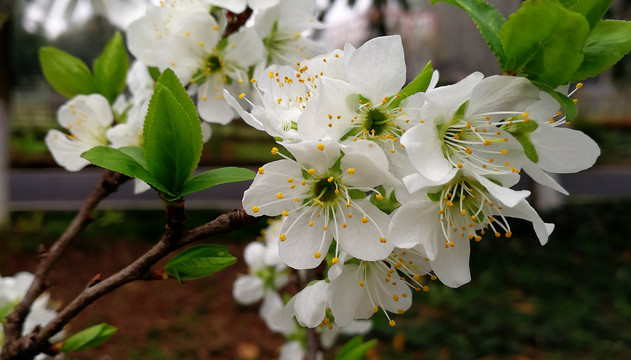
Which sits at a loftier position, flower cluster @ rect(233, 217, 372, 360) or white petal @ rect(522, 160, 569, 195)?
white petal @ rect(522, 160, 569, 195)

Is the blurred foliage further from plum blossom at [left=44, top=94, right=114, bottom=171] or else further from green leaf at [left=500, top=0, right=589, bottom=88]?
green leaf at [left=500, top=0, right=589, bottom=88]

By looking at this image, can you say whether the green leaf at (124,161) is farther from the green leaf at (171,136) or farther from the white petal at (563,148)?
the white petal at (563,148)

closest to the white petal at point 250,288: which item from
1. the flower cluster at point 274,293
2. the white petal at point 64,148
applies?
the flower cluster at point 274,293

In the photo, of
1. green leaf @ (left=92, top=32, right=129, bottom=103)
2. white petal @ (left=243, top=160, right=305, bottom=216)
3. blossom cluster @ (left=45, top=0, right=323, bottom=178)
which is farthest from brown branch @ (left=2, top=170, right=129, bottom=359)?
white petal @ (left=243, top=160, right=305, bottom=216)

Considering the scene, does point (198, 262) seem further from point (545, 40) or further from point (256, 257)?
point (256, 257)

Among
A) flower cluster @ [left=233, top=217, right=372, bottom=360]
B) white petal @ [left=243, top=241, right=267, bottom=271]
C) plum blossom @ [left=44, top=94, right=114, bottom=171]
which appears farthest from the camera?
white petal @ [left=243, top=241, right=267, bottom=271]
